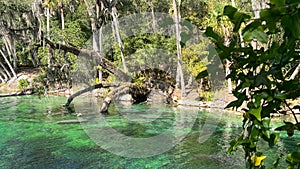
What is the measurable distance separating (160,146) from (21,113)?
22.1 ft

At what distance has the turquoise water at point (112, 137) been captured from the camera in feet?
20.4

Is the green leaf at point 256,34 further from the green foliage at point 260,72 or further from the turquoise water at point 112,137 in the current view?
the turquoise water at point 112,137

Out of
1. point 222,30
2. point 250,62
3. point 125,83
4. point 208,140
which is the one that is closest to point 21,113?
point 125,83

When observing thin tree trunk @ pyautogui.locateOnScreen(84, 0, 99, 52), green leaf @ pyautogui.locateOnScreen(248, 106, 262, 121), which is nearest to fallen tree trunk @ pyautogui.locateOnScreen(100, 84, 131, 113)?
thin tree trunk @ pyautogui.locateOnScreen(84, 0, 99, 52)

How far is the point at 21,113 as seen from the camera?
11969 mm

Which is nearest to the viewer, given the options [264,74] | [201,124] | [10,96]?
[264,74]

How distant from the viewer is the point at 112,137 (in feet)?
27.9

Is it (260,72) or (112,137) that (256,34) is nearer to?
(260,72)

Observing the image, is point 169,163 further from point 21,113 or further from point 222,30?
point 222,30

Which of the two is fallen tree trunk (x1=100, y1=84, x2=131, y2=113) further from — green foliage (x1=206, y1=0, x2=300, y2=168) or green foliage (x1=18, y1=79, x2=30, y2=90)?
green foliage (x1=206, y1=0, x2=300, y2=168)

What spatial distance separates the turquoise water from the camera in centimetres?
621

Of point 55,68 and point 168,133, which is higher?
point 55,68

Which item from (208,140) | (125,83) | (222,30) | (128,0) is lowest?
(208,140)

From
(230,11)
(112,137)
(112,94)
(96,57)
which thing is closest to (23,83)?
(96,57)
